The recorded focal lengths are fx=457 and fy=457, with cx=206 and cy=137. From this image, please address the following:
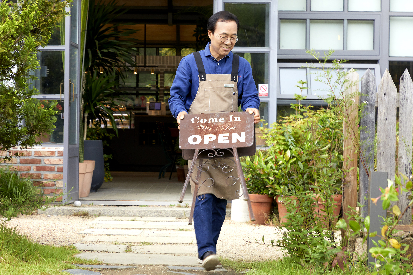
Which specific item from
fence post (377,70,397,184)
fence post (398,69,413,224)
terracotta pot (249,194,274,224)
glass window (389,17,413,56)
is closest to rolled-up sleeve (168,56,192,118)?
fence post (377,70,397,184)

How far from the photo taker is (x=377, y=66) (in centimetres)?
497

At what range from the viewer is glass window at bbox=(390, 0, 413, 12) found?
16.4ft

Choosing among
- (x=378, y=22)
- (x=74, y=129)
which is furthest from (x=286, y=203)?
(x=378, y=22)

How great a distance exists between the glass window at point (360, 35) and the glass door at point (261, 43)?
3.13 feet

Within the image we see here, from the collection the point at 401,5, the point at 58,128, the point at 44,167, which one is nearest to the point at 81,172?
the point at 44,167

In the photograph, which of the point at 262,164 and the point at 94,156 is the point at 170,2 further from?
the point at 262,164

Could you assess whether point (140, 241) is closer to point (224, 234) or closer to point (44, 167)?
point (224, 234)

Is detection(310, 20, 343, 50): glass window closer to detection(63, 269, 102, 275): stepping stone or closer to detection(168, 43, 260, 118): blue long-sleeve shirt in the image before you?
detection(168, 43, 260, 118): blue long-sleeve shirt

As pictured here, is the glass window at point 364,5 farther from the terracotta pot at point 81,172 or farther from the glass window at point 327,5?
the terracotta pot at point 81,172

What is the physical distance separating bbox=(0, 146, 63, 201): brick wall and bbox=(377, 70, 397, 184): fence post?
3.02 meters

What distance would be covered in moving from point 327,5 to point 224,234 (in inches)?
113

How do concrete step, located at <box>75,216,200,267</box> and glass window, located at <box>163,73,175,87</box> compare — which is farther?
glass window, located at <box>163,73,175,87</box>

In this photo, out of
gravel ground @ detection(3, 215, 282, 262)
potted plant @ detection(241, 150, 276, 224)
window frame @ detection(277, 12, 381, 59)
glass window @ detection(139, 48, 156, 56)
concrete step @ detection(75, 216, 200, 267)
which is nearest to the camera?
concrete step @ detection(75, 216, 200, 267)

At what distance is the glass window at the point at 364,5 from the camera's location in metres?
5.00
